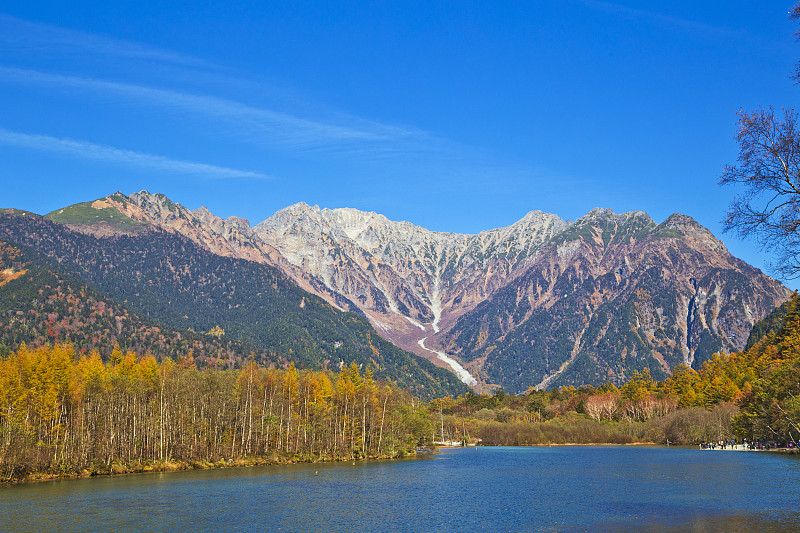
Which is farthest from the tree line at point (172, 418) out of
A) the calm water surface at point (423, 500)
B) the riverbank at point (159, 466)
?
the calm water surface at point (423, 500)

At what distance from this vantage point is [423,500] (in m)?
72.1

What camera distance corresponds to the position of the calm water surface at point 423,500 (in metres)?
55.0

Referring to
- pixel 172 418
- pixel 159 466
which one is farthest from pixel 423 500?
pixel 172 418

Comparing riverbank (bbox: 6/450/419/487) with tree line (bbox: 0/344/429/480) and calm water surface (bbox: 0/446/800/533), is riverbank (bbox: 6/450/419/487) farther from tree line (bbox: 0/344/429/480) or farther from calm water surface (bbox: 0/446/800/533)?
calm water surface (bbox: 0/446/800/533)

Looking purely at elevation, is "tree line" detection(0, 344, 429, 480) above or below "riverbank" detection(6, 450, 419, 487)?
above

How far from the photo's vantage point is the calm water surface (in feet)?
180

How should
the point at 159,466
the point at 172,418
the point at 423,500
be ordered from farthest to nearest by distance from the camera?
the point at 172,418 < the point at 159,466 < the point at 423,500

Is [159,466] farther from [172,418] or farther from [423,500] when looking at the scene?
[423,500]

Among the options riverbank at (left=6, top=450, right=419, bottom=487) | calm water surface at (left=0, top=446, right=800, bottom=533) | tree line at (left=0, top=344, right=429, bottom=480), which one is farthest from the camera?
tree line at (left=0, top=344, right=429, bottom=480)

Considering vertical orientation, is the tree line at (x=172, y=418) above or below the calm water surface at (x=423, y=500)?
above

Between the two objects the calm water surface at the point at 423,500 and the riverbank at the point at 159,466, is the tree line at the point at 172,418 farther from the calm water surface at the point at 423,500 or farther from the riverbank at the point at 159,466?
the calm water surface at the point at 423,500

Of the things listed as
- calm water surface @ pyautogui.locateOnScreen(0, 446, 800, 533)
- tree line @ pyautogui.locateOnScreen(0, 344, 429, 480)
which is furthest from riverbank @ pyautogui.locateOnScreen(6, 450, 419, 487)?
calm water surface @ pyautogui.locateOnScreen(0, 446, 800, 533)

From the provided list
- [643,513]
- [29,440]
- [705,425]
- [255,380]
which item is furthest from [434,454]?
[643,513]

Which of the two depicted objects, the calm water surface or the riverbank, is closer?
the calm water surface
